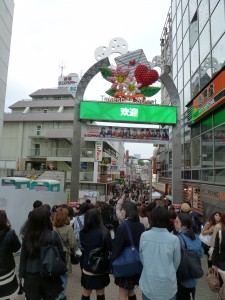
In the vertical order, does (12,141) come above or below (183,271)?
above

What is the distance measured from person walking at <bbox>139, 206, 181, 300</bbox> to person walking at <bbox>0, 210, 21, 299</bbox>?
192 cm

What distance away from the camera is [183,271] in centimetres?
309

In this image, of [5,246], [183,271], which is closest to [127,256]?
[183,271]

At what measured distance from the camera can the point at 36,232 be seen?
3.24 meters

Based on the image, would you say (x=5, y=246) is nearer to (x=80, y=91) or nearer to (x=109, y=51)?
(x=80, y=91)

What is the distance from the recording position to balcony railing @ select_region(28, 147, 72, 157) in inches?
1191

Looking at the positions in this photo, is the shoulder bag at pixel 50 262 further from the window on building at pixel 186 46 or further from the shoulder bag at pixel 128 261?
the window on building at pixel 186 46

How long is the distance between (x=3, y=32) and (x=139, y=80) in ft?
45.3

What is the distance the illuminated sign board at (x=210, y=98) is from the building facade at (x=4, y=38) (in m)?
15.3

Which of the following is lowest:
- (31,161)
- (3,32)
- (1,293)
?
(1,293)

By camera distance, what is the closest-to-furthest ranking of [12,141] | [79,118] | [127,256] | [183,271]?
1. [183,271]
2. [127,256]
3. [79,118]
4. [12,141]

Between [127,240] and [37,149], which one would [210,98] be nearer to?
[127,240]

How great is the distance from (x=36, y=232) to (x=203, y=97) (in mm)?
10043

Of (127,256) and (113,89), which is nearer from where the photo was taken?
(127,256)
